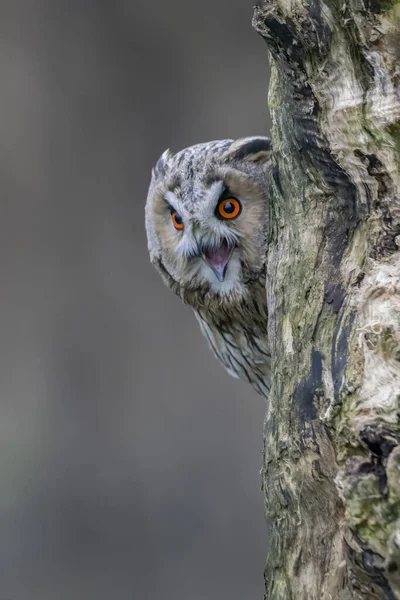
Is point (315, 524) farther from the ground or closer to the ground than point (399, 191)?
closer to the ground

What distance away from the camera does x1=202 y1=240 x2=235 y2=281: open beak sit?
2.18m

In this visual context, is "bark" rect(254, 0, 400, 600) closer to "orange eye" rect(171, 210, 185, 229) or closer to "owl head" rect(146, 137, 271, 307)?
"owl head" rect(146, 137, 271, 307)

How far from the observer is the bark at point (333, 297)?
1.14 m

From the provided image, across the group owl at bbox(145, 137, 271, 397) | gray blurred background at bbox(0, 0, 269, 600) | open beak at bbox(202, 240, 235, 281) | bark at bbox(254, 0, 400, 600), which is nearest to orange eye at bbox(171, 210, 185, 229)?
owl at bbox(145, 137, 271, 397)

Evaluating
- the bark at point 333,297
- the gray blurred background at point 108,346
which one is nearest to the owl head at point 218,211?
the bark at point 333,297

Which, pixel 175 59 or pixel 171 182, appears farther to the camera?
pixel 175 59

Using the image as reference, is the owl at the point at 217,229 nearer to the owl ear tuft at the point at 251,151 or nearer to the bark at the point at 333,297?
the owl ear tuft at the point at 251,151

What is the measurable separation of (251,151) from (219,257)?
293 mm

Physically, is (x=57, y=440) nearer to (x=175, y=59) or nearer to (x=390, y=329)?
(x=175, y=59)

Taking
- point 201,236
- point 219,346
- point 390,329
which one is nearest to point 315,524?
point 390,329

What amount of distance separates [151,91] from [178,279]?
8.23 ft

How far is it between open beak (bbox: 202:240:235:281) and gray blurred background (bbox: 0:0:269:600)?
7.80 feet

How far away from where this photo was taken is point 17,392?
14.7 ft

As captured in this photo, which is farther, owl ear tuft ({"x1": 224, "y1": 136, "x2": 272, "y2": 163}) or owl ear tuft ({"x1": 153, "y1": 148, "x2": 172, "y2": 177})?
owl ear tuft ({"x1": 153, "y1": 148, "x2": 172, "y2": 177})
